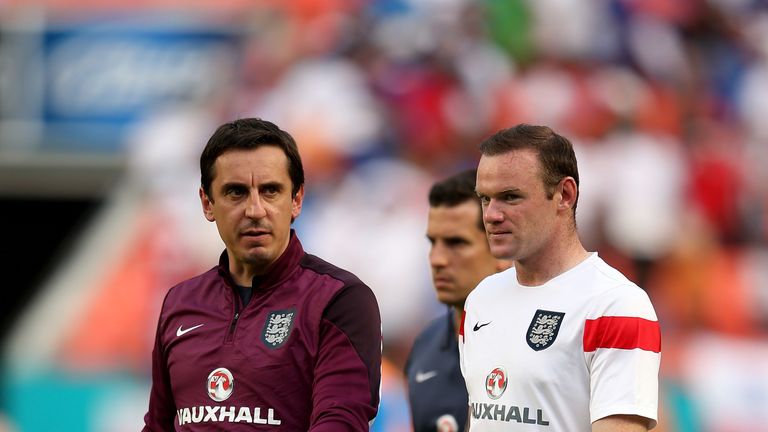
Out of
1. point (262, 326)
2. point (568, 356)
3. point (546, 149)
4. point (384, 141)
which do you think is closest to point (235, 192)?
point (262, 326)

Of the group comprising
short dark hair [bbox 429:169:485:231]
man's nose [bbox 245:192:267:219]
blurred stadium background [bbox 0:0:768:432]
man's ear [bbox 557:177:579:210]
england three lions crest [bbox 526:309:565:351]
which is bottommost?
england three lions crest [bbox 526:309:565:351]

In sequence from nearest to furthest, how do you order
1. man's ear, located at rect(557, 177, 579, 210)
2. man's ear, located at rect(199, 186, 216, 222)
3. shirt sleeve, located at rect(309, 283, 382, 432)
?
shirt sleeve, located at rect(309, 283, 382, 432) → man's ear, located at rect(557, 177, 579, 210) → man's ear, located at rect(199, 186, 216, 222)

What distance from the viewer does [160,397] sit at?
3.51m

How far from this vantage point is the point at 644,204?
411 inches

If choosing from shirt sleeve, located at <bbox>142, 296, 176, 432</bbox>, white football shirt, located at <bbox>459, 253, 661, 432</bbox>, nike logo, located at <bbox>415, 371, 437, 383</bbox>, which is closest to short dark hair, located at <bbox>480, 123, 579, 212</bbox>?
white football shirt, located at <bbox>459, 253, 661, 432</bbox>

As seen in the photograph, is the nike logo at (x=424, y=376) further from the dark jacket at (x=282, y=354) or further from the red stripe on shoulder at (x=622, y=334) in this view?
the red stripe on shoulder at (x=622, y=334)

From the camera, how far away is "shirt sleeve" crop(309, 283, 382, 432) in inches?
122

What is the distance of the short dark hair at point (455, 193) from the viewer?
4734 mm

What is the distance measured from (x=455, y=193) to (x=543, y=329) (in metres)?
1.64

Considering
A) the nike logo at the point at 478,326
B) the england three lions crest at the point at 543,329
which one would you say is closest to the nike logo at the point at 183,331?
the nike logo at the point at 478,326

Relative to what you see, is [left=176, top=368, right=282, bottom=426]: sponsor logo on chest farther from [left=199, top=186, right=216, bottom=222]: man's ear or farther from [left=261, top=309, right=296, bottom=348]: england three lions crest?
[left=199, top=186, right=216, bottom=222]: man's ear

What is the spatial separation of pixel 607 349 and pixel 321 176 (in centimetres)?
786

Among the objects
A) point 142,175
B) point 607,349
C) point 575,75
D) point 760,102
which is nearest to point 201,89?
point 142,175

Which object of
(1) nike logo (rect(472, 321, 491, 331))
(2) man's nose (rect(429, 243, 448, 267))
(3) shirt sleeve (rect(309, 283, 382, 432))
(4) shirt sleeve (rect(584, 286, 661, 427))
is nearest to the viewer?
(4) shirt sleeve (rect(584, 286, 661, 427))
